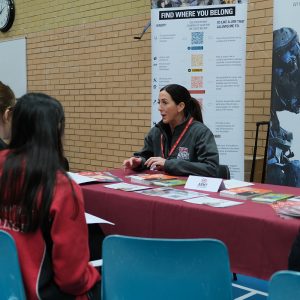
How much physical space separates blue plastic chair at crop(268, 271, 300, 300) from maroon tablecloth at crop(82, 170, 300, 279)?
711 mm

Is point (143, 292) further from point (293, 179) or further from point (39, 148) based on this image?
point (293, 179)

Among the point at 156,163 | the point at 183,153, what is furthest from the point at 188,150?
the point at 156,163

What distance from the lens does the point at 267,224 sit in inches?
74.1

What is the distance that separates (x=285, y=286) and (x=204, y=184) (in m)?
1.42

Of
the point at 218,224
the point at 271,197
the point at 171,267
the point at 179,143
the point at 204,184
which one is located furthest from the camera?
the point at 179,143

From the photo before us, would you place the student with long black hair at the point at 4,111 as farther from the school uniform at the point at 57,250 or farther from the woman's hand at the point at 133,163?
the woman's hand at the point at 133,163

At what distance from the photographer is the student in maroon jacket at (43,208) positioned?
1436 millimetres

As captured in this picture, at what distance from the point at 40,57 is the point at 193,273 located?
5727 mm

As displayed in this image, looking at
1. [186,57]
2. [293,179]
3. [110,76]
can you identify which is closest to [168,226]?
[293,179]

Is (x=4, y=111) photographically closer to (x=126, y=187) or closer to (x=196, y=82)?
(x=126, y=187)

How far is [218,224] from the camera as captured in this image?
2.05 metres

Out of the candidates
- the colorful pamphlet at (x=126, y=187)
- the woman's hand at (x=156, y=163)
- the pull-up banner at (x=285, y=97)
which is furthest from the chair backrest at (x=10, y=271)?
the pull-up banner at (x=285, y=97)

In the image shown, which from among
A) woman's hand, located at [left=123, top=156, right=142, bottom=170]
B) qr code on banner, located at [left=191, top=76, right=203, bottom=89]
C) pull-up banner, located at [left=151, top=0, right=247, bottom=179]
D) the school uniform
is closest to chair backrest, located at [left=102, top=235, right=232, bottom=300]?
the school uniform

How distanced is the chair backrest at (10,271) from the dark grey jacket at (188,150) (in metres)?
1.61
